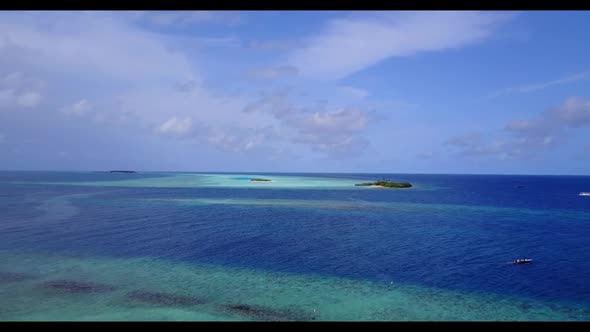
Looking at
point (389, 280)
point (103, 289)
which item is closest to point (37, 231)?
point (103, 289)

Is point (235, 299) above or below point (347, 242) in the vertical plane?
below

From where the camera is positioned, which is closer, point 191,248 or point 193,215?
point 191,248

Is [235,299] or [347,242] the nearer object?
[235,299]

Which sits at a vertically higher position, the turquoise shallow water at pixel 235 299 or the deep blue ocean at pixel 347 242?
the deep blue ocean at pixel 347 242

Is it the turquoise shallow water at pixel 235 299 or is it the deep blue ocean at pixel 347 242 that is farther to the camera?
the deep blue ocean at pixel 347 242

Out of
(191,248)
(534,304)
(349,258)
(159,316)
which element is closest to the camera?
(159,316)

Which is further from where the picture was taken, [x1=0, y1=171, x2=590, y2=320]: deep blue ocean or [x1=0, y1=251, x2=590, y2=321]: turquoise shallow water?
[x1=0, y1=171, x2=590, y2=320]: deep blue ocean

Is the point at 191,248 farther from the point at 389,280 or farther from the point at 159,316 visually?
the point at 389,280

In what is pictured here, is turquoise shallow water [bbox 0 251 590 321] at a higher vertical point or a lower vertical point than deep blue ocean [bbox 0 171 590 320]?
lower

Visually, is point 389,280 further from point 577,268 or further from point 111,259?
point 111,259
